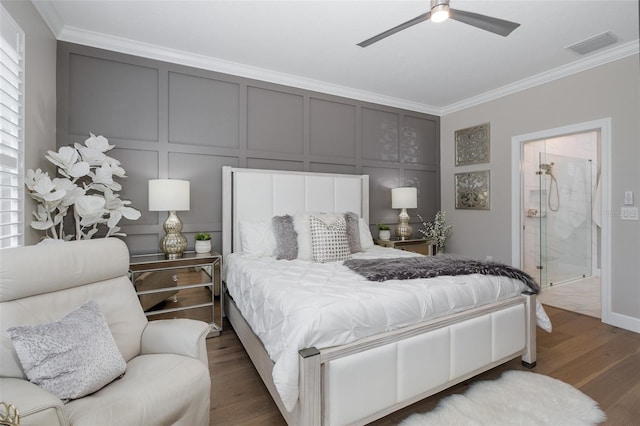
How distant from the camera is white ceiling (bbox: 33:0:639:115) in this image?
241 cm

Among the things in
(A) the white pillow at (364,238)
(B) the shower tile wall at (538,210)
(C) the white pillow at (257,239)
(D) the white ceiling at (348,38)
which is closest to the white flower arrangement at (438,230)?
(B) the shower tile wall at (538,210)

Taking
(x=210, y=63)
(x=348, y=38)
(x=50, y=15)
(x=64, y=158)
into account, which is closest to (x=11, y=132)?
(x=64, y=158)

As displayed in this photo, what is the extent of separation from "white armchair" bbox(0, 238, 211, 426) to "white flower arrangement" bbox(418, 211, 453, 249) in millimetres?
3887

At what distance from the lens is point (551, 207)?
4.24m

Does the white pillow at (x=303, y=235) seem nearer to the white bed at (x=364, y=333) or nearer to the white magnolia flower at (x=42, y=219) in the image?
the white bed at (x=364, y=333)

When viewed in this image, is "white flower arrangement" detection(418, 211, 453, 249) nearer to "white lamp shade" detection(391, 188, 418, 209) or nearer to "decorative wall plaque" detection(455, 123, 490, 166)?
"white lamp shade" detection(391, 188, 418, 209)

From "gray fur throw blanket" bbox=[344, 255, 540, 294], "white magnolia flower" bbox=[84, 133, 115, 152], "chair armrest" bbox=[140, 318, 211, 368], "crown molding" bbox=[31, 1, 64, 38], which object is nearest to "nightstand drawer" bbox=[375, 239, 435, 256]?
"gray fur throw blanket" bbox=[344, 255, 540, 294]

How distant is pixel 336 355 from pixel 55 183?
234 centimetres

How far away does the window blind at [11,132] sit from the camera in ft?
5.92

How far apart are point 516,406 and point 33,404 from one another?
2.35m

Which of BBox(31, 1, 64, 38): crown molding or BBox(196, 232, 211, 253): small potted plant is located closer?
BBox(31, 1, 64, 38): crown molding

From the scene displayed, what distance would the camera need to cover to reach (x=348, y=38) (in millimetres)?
2855

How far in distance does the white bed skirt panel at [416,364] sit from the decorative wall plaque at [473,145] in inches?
110

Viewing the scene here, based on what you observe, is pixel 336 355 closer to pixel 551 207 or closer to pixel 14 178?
pixel 14 178
